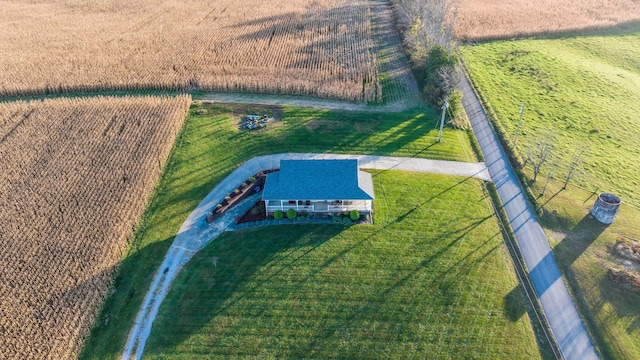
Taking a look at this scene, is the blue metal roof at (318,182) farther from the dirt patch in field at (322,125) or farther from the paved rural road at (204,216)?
the dirt patch in field at (322,125)

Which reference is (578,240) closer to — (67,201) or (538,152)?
(538,152)

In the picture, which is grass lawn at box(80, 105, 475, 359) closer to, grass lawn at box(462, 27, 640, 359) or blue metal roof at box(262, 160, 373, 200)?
blue metal roof at box(262, 160, 373, 200)

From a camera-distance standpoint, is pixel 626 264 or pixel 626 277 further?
pixel 626 264

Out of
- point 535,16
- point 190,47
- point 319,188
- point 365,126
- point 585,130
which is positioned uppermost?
point 535,16

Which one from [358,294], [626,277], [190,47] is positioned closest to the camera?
[358,294]

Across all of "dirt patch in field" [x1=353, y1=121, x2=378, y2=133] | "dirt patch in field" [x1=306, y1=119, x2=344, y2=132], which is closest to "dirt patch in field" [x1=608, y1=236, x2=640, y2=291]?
"dirt patch in field" [x1=353, y1=121, x2=378, y2=133]

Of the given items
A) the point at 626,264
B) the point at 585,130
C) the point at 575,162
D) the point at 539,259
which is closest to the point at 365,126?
the point at 575,162
